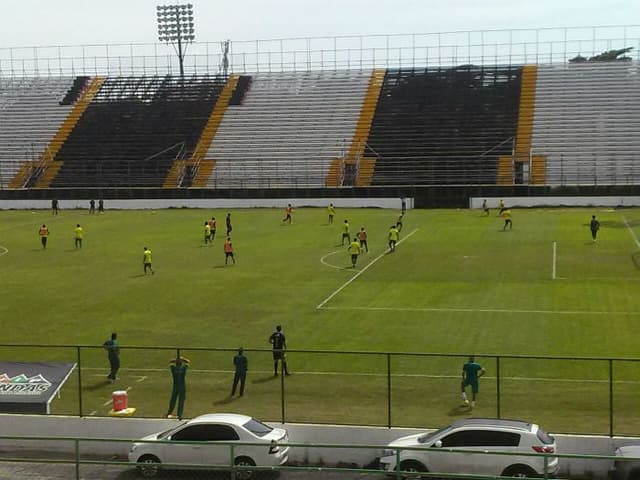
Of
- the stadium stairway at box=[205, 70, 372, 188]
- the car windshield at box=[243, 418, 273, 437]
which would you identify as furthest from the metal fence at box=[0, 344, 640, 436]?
the stadium stairway at box=[205, 70, 372, 188]

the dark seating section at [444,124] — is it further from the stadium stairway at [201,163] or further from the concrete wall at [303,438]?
the concrete wall at [303,438]

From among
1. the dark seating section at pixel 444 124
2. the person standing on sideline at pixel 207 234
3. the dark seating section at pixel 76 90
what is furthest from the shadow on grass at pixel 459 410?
the dark seating section at pixel 76 90

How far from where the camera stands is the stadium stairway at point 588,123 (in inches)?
2881

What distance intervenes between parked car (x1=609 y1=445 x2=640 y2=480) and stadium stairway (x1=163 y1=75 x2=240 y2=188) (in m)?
64.9

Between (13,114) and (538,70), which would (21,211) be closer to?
(13,114)

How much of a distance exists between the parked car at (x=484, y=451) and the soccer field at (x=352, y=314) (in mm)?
2578

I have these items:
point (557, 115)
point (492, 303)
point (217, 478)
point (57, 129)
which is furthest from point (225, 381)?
point (57, 129)

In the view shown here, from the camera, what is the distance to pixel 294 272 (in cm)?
3897

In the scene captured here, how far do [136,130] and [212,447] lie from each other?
75247mm

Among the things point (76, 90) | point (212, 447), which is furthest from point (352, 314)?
point (76, 90)

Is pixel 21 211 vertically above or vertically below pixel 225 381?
above

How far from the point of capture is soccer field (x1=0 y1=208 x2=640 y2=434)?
20.4 metres

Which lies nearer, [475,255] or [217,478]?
[217,478]

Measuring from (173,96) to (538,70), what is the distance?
3714 cm
